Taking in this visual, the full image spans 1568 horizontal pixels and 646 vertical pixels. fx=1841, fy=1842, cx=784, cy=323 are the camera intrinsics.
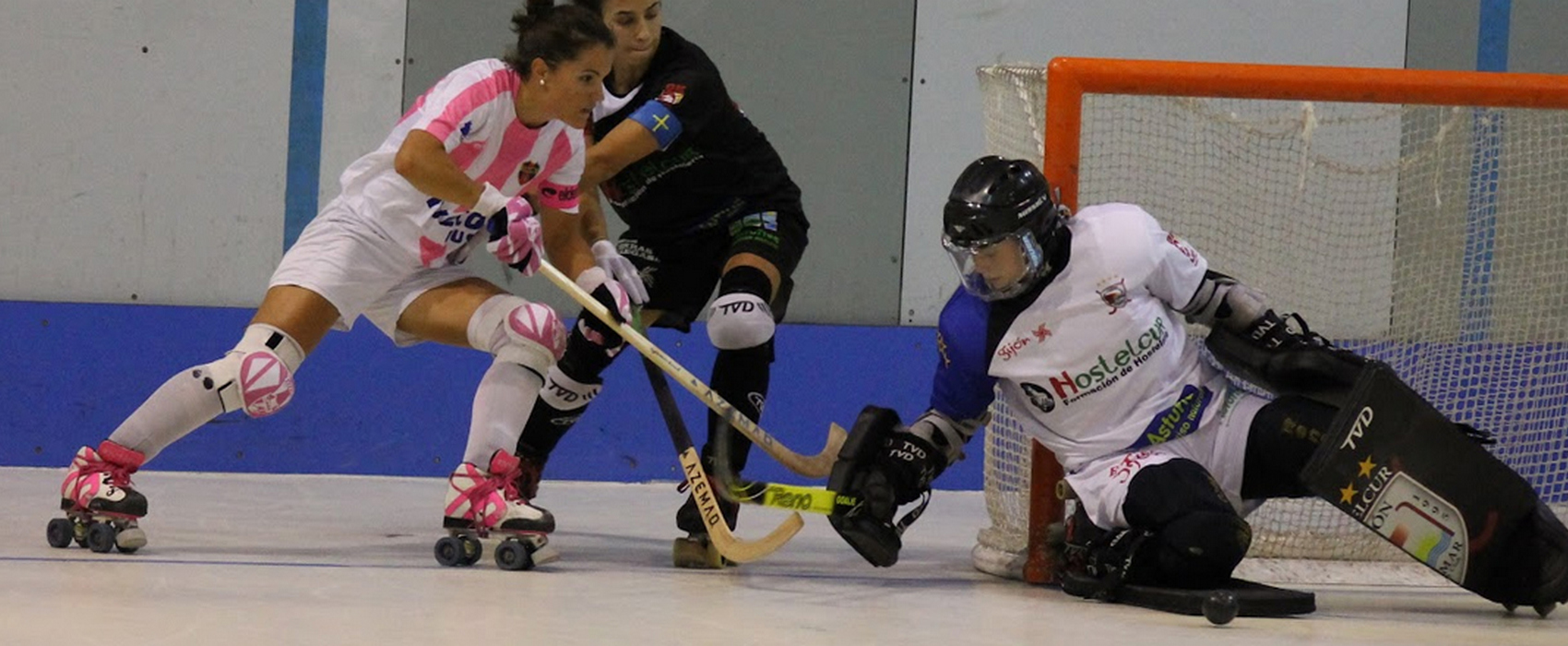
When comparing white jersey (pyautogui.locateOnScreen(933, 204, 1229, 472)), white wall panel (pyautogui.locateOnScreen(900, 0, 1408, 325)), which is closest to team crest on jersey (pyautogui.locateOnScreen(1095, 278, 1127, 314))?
white jersey (pyautogui.locateOnScreen(933, 204, 1229, 472))

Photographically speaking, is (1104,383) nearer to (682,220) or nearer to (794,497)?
(794,497)

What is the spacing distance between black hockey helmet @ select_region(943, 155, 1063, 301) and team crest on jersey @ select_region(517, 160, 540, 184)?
78 centimetres

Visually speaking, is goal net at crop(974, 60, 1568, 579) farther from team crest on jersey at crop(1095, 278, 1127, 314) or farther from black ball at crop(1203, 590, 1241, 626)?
black ball at crop(1203, 590, 1241, 626)

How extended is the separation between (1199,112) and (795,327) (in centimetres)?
145

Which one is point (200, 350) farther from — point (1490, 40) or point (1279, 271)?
point (1490, 40)

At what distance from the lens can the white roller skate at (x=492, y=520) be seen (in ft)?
10.4

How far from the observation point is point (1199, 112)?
12.9ft

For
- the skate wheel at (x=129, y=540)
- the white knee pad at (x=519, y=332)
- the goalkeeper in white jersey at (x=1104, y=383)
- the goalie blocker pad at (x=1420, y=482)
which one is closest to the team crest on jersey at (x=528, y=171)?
the white knee pad at (x=519, y=332)

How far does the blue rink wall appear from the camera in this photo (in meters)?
4.76

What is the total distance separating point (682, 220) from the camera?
3.66 m

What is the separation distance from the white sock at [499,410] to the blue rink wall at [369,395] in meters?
1.61

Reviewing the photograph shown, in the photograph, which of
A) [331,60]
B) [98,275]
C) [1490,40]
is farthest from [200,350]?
[1490,40]

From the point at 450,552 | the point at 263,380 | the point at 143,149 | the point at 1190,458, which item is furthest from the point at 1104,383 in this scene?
the point at 143,149

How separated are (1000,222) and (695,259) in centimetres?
86
